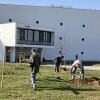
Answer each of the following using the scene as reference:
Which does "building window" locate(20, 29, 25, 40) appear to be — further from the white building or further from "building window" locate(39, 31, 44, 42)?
"building window" locate(39, 31, 44, 42)

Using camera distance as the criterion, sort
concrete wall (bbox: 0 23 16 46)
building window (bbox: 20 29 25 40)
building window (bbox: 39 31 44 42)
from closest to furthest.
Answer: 1. concrete wall (bbox: 0 23 16 46)
2. building window (bbox: 20 29 25 40)
3. building window (bbox: 39 31 44 42)

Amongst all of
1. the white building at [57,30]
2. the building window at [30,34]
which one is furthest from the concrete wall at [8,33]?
the building window at [30,34]

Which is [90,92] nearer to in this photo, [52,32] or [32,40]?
[32,40]

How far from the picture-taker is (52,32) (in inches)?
2415

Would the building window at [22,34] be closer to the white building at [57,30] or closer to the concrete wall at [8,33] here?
the white building at [57,30]

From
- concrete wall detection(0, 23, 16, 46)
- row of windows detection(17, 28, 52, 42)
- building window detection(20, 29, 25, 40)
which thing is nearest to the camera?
concrete wall detection(0, 23, 16, 46)

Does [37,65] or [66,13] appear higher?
[66,13]

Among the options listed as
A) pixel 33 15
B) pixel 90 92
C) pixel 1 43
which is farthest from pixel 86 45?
pixel 90 92

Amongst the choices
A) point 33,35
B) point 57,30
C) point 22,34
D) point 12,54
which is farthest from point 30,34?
point 57,30

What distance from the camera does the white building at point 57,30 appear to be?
58406 mm

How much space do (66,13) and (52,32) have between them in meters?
11.7

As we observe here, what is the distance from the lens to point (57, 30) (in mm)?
69062

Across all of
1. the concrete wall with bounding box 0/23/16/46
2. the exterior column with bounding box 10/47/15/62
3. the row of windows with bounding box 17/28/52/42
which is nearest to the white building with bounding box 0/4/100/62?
the row of windows with bounding box 17/28/52/42

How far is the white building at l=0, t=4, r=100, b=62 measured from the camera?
5841cm
